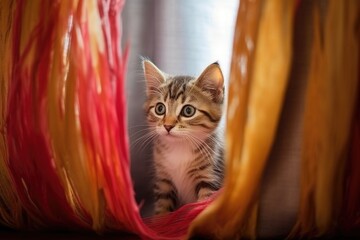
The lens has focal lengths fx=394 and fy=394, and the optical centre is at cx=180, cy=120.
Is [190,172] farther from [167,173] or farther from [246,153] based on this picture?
[246,153]

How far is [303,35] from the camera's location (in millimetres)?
653

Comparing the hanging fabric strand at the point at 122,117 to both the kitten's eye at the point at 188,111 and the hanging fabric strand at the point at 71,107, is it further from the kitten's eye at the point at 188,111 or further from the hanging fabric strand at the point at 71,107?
the kitten's eye at the point at 188,111

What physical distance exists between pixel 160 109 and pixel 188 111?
9 centimetres

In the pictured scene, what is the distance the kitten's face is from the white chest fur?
0.03 meters

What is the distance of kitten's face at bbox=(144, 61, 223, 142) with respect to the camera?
1069 mm

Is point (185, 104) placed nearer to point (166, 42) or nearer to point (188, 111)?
point (188, 111)

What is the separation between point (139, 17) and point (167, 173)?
460 mm

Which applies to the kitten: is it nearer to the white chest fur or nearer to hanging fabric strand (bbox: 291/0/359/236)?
the white chest fur

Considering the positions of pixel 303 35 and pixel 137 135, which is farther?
pixel 137 135

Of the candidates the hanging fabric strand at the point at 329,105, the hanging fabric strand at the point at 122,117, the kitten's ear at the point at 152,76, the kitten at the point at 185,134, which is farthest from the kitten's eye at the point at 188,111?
the hanging fabric strand at the point at 329,105

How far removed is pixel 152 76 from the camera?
1.13 metres

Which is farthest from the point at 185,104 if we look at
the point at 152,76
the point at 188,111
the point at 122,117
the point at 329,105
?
the point at 329,105

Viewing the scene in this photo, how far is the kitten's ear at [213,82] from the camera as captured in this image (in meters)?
1.05

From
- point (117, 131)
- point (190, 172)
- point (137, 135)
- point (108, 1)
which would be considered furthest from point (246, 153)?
point (137, 135)
